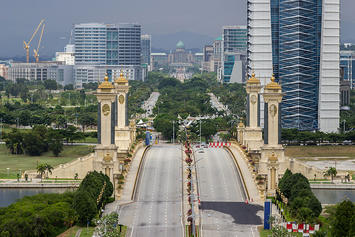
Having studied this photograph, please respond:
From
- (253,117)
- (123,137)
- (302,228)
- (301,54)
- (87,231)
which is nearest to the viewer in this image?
(302,228)

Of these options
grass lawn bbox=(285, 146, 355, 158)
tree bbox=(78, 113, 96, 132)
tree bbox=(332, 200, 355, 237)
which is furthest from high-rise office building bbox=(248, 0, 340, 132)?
tree bbox=(332, 200, 355, 237)

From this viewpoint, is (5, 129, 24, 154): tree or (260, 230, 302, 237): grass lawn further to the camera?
(5, 129, 24, 154): tree

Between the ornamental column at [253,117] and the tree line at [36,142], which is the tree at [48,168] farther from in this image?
the tree line at [36,142]

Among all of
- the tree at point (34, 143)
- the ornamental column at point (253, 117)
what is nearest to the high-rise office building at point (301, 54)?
the tree at point (34, 143)

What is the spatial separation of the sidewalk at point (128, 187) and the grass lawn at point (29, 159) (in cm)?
1912

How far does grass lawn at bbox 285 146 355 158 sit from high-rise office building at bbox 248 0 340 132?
15227 mm

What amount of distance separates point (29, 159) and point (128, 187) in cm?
3936

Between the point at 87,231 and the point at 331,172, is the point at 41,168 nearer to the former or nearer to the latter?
the point at 87,231

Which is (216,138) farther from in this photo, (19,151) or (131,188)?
(131,188)

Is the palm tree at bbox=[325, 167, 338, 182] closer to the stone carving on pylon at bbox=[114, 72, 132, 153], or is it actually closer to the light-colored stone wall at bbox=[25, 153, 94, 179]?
the stone carving on pylon at bbox=[114, 72, 132, 153]

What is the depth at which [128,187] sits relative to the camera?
6494 cm

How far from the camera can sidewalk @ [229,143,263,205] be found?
6316 cm

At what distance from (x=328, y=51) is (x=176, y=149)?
157ft

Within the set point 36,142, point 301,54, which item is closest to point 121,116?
point 36,142
